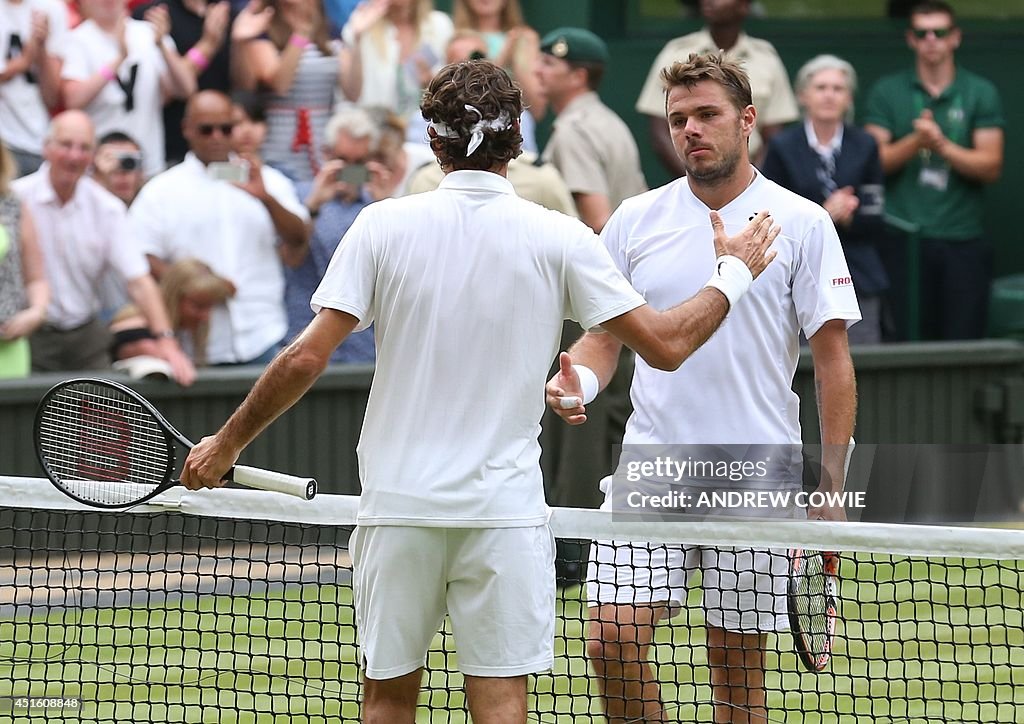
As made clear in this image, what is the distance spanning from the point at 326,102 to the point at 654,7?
3.44 metres

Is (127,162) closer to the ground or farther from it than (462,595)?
farther from it

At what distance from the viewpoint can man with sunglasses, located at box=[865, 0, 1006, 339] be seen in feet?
33.9

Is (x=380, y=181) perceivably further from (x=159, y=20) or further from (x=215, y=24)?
(x=159, y=20)

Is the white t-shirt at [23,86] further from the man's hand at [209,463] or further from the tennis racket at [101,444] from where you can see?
the man's hand at [209,463]

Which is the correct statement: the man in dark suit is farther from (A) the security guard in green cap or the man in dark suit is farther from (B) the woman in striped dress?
(B) the woman in striped dress

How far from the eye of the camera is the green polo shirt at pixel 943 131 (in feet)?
34.1

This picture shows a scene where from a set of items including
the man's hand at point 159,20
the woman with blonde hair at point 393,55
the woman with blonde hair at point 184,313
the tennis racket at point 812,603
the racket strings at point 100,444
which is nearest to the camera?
the racket strings at point 100,444

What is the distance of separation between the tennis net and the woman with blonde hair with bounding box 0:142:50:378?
838 millimetres

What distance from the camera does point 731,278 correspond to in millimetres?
4172

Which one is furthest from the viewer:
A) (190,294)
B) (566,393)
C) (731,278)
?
(190,294)

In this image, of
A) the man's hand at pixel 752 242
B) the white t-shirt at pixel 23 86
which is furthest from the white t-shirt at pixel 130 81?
the man's hand at pixel 752 242

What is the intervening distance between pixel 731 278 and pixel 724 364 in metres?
0.52

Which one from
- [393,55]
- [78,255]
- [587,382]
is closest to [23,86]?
[78,255]

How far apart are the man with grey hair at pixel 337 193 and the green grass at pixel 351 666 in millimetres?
1587
